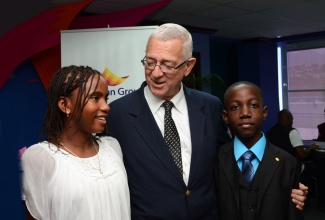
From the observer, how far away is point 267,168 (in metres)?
1.46

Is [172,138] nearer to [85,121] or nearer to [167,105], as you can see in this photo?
[167,105]

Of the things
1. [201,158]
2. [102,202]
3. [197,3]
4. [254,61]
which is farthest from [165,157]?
[254,61]

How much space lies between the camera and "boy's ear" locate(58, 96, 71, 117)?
122cm

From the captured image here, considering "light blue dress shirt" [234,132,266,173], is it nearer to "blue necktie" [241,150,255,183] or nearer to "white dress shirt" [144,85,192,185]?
"blue necktie" [241,150,255,183]

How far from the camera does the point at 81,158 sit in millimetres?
1220

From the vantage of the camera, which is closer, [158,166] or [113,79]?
[158,166]

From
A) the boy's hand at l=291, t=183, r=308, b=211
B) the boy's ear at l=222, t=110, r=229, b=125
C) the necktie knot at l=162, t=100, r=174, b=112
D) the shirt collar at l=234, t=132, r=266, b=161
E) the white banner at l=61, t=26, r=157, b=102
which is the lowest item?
the boy's hand at l=291, t=183, r=308, b=211

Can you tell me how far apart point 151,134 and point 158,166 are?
14 centimetres

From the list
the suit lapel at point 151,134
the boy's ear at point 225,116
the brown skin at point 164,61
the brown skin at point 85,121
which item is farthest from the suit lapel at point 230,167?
the brown skin at point 85,121

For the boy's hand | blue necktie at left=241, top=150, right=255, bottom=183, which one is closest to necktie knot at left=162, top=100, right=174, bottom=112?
blue necktie at left=241, top=150, right=255, bottom=183

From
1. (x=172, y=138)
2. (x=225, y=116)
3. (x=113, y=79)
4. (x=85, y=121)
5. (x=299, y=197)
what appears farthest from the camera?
(x=113, y=79)

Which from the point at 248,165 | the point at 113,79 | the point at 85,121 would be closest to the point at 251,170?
the point at 248,165

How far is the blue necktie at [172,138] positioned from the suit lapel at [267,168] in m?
0.33

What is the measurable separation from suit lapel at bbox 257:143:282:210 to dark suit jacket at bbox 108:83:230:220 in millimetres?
205
